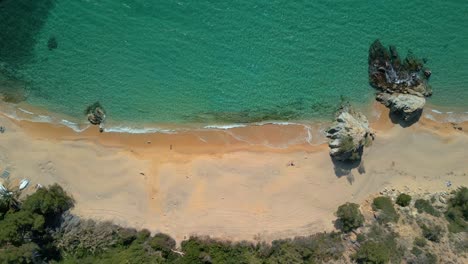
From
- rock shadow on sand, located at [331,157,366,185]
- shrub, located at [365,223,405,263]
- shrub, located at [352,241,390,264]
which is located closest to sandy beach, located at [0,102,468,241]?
rock shadow on sand, located at [331,157,366,185]

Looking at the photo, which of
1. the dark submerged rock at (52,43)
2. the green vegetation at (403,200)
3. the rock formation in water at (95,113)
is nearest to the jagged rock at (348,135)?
the green vegetation at (403,200)

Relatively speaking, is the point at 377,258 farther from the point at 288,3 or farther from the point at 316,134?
the point at 288,3

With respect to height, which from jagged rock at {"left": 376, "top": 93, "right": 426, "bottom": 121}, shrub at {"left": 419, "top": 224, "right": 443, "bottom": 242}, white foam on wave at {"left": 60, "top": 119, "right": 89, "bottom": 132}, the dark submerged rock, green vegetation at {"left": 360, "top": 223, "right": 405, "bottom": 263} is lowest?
green vegetation at {"left": 360, "top": 223, "right": 405, "bottom": 263}

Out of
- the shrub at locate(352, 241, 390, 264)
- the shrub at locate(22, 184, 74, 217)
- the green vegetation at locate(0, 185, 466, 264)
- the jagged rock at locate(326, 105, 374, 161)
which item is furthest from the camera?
the jagged rock at locate(326, 105, 374, 161)

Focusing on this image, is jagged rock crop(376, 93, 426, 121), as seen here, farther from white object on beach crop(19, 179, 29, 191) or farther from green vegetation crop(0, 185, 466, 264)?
white object on beach crop(19, 179, 29, 191)

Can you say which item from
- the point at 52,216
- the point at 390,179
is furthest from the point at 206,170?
the point at 390,179

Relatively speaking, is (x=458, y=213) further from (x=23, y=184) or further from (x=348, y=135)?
(x=23, y=184)
